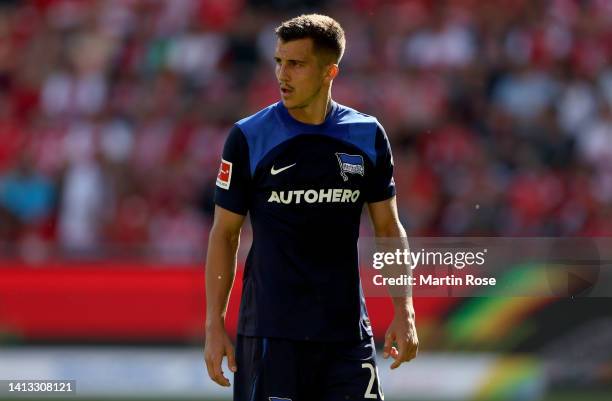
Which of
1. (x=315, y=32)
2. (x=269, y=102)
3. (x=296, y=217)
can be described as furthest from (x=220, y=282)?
(x=269, y=102)

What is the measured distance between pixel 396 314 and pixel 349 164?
0.64m

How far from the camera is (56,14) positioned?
1340cm

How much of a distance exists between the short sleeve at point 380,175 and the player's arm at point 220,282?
560 millimetres

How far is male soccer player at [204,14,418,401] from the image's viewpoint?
476 cm

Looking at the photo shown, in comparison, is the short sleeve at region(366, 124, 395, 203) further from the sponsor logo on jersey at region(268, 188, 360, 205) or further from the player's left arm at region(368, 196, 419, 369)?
the sponsor logo on jersey at region(268, 188, 360, 205)

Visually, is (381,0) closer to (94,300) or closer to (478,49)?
(478,49)

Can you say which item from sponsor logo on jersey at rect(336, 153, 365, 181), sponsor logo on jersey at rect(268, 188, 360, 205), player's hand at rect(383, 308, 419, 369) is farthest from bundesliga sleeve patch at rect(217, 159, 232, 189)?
player's hand at rect(383, 308, 419, 369)

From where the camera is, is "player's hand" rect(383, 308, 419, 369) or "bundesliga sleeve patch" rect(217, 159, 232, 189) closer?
"bundesliga sleeve patch" rect(217, 159, 232, 189)

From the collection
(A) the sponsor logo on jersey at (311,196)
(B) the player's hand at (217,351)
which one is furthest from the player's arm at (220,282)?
(A) the sponsor logo on jersey at (311,196)

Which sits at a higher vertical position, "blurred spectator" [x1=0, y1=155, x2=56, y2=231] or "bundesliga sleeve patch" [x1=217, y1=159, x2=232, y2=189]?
"blurred spectator" [x1=0, y1=155, x2=56, y2=231]

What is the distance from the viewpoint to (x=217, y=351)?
465cm

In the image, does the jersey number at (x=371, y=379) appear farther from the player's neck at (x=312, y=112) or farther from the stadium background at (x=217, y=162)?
the stadium background at (x=217, y=162)

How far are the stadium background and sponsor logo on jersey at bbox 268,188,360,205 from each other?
3370 mm

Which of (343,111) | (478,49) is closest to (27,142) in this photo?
(478,49)
